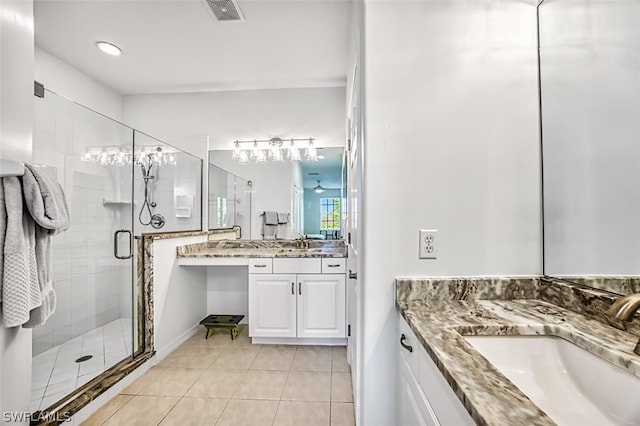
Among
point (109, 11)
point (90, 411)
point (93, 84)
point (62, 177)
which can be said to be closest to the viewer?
point (90, 411)

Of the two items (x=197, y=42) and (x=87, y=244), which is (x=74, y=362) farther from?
(x=197, y=42)

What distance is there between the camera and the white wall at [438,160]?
109 centimetres

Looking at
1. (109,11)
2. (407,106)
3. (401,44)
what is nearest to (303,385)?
(407,106)

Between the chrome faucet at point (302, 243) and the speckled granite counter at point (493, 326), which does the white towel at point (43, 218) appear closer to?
the speckled granite counter at point (493, 326)

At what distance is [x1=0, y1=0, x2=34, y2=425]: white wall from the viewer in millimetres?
1270

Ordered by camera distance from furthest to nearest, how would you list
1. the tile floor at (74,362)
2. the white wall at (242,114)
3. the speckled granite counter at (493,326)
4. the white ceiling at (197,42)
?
the white wall at (242,114) < the white ceiling at (197,42) < the tile floor at (74,362) < the speckled granite counter at (493,326)

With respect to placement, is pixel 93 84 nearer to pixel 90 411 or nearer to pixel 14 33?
pixel 14 33

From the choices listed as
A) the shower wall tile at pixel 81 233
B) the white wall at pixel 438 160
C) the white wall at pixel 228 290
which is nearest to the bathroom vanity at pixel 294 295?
the white wall at pixel 228 290

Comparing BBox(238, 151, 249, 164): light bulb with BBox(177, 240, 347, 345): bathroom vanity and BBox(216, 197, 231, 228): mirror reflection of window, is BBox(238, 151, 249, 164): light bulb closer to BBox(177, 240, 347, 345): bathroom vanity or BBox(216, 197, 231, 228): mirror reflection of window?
BBox(216, 197, 231, 228): mirror reflection of window

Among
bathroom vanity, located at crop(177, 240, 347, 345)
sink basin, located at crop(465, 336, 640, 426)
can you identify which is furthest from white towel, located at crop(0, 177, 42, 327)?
sink basin, located at crop(465, 336, 640, 426)

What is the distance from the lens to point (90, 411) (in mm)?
1659

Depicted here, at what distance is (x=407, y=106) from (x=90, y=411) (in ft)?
7.84

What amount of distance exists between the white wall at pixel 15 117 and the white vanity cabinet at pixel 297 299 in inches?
58.1

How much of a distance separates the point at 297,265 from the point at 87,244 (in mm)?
1901
